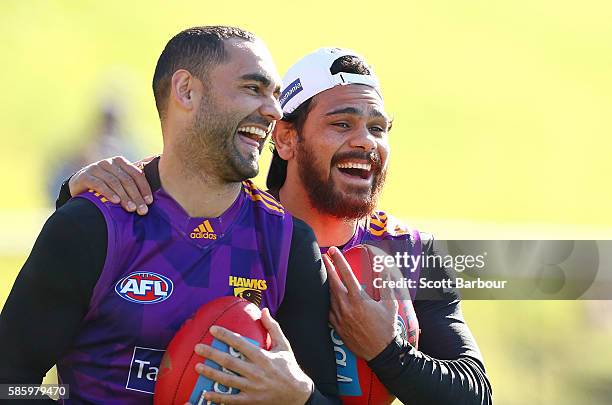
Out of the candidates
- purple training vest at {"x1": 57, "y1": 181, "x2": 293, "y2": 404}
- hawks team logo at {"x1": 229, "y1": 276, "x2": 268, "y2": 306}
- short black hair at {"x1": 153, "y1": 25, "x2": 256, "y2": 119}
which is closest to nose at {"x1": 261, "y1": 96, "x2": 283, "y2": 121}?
short black hair at {"x1": 153, "y1": 25, "x2": 256, "y2": 119}

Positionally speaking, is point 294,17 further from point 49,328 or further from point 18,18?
point 49,328

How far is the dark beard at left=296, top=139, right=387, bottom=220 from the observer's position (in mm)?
4312

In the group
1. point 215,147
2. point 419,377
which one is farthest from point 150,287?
point 419,377

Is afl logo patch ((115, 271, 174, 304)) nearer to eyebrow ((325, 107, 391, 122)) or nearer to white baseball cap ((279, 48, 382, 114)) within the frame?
eyebrow ((325, 107, 391, 122))

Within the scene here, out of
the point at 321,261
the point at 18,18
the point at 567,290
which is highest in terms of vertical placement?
the point at 18,18

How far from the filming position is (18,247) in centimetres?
1020

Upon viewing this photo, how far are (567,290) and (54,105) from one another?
10771mm

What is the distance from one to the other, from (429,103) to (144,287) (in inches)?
714

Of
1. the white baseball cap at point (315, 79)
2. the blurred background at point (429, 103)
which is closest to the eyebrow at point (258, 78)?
the white baseball cap at point (315, 79)

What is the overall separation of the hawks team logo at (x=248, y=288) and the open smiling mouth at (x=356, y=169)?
98 centimetres

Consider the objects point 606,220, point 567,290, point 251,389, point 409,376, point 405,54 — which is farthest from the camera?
point 405,54

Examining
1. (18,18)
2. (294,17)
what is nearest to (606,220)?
(294,17)

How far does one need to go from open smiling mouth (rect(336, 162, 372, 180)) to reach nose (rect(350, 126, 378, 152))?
8 centimetres

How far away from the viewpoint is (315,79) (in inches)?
179
